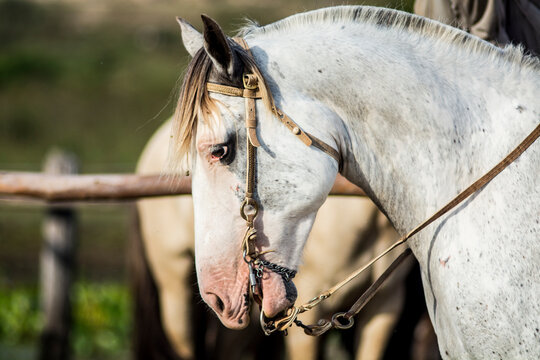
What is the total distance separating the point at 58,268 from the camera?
14.5 feet

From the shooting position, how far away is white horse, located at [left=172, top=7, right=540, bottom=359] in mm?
1729

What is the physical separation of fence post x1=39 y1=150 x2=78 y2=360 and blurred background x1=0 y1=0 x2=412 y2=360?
948mm

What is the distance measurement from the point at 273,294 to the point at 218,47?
73 cm

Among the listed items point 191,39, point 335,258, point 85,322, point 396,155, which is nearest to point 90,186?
point 335,258

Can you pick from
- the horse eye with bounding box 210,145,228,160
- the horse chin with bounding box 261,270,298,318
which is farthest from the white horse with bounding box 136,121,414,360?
the horse eye with bounding box 210,145,228,160

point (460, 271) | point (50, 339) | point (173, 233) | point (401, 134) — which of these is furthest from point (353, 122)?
point (50, 339)

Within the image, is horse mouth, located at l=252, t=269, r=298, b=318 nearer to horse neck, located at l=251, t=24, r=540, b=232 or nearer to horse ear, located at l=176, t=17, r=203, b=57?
horse neck, located at l=251, t=24, r=540, b=232

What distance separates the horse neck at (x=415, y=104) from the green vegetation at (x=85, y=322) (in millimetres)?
4028

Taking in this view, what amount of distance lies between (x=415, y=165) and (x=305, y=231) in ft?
1.23

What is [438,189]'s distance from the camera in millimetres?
1821

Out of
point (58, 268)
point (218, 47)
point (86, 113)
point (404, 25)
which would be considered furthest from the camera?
point (86, 113)

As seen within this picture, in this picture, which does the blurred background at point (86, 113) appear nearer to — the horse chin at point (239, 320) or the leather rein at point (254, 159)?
Answer: the horse chin at point (239, 320)

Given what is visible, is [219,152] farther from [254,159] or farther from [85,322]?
[85,322]

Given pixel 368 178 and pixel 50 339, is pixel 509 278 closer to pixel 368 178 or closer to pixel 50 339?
pixel 368 178
